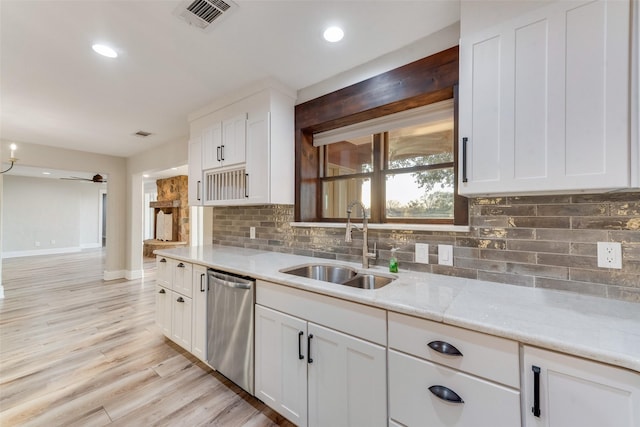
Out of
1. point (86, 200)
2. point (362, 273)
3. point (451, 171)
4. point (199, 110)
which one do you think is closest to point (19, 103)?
point (199, 110)

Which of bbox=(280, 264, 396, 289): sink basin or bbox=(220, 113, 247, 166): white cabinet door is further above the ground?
bbox=(220, 113, 247, 166): white cabinet door

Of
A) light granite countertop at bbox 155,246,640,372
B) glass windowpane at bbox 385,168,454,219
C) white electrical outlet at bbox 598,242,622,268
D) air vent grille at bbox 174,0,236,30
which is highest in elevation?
air vent grille at bbox 174,0,236,30

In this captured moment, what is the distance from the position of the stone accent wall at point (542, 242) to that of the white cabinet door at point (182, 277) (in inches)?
63.8

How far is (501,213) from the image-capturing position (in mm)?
1514

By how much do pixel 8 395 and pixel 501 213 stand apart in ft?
11.9

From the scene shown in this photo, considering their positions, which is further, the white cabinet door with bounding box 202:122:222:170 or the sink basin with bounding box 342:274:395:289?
the white cabinet door with bounding box 202:122:222:170

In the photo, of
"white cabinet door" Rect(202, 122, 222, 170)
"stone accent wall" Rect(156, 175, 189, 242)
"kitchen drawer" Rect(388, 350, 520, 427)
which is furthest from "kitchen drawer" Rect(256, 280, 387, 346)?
"stone accent wall" Rect(156, 175, 189, 242)

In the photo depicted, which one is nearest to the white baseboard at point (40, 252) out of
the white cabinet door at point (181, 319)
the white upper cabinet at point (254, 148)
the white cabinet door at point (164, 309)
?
the white cabinet door at point (164, 309)

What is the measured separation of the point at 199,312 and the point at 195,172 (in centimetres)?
156

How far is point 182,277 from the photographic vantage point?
94.0 inches

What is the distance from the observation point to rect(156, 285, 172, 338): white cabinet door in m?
2.58

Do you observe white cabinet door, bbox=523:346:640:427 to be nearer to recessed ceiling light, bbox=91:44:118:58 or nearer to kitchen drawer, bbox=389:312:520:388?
kitchen drawer, bbox=389:312:520:388

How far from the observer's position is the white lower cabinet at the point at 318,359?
49.5 inches

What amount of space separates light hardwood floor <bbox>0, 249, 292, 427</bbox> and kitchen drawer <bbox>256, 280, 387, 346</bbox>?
0.80 meters
